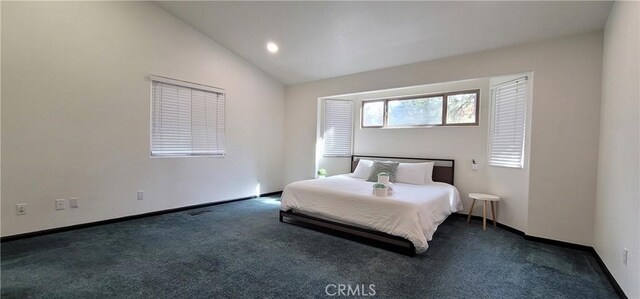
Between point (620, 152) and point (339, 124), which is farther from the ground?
point (339, 124)

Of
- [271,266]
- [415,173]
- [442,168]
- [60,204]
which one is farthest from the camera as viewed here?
[442,168]

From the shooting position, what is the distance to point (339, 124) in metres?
5.81

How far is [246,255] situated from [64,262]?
1.69 meters

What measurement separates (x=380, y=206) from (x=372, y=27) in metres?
2.40

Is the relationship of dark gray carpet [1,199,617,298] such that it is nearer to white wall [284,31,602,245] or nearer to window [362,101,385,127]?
white wall [284,31,602,245]

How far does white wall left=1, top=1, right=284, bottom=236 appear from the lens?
301 cm

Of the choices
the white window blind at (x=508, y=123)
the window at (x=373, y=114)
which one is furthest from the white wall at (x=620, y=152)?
the window at (x=373, y=114)

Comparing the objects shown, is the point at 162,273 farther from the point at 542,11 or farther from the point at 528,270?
the point at 542,11

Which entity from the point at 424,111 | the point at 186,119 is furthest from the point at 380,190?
the point at 186,119

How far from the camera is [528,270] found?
2527 millimetres

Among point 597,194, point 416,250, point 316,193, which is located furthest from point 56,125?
point 597,194

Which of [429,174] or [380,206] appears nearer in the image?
[380,206]

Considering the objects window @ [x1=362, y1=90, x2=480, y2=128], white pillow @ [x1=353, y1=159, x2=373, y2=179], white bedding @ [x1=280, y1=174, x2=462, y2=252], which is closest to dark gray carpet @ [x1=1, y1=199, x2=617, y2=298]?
white bedding @ [x1=280, y1=174, x2=462, y2=252]

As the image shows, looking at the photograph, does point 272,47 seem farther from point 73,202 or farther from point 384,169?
point 73,202
